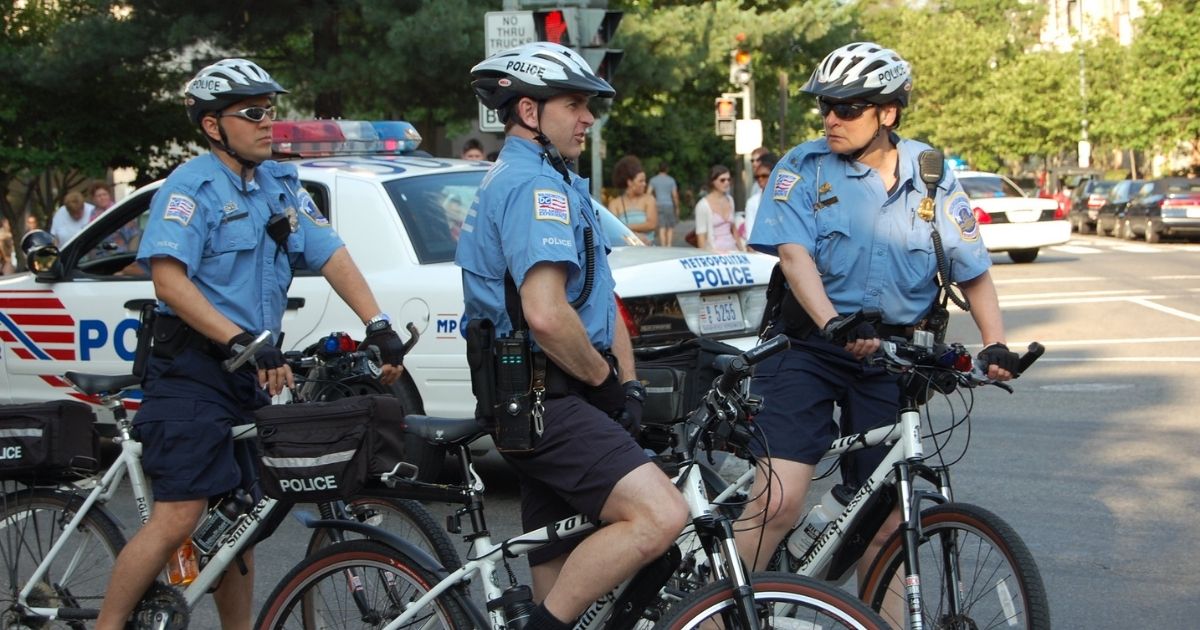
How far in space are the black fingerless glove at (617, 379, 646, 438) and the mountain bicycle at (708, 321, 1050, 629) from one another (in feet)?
0.91

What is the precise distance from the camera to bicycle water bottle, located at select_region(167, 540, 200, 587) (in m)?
4.52

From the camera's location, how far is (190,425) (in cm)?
436

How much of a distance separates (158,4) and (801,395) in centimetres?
1712

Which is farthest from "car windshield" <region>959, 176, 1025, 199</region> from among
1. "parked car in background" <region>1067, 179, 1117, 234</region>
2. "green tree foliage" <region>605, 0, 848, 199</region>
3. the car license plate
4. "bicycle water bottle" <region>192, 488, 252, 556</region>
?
"bicycle water bottle" <region>192, 488, 252, 556</region>

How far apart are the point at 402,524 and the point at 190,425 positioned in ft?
2.11

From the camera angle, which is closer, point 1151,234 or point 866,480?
point 866,480

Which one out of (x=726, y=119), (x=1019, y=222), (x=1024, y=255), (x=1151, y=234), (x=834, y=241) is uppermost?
(x=726, y=119)

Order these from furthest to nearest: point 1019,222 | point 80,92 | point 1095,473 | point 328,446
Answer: point 1019,222 → point 80,92 → point 1095,473 → point 328,446

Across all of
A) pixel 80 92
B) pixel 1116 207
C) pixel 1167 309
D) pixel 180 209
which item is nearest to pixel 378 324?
pixel 180 209

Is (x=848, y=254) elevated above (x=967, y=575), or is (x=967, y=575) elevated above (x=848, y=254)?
(x=848, y=254)

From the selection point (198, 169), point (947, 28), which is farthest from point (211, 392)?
point (947, 28)

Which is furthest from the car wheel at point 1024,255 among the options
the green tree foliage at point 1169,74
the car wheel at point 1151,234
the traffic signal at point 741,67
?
the green tree foliage at point 1169,74

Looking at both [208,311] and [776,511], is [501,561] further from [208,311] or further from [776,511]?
[208,311]

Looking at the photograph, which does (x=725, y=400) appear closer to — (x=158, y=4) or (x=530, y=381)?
(x=530, y=381)
